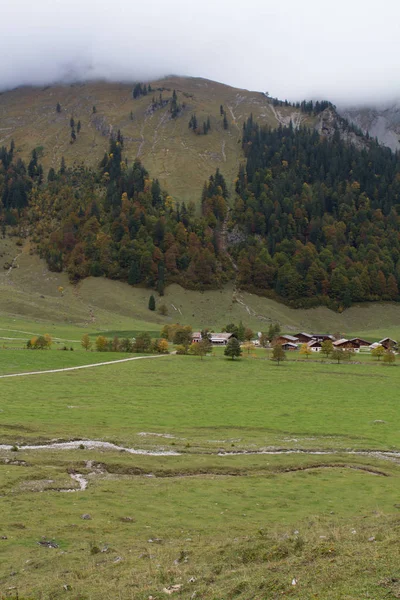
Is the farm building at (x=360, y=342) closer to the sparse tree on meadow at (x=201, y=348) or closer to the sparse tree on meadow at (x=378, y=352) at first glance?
the sparse tree on meadow at (x=378, y=352)

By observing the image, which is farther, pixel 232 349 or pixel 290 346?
pixel 290 346

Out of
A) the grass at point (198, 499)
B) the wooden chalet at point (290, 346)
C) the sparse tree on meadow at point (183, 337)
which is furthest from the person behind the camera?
the wooden chalet at point (290, 346)

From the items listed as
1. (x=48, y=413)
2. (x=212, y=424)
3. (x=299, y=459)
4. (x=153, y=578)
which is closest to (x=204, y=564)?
(x=153, y=578)

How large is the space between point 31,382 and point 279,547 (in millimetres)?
71814

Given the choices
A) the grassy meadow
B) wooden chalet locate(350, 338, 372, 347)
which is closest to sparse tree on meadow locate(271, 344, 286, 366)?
the grassy meadow

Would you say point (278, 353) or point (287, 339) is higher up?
point (278, 353)

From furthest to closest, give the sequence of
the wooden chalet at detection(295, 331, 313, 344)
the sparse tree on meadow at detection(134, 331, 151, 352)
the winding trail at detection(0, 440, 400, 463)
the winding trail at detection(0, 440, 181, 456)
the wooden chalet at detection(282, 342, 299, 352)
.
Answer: the wooden chalet at detection(295, 331, 313, 344) → the wooden chalet at detection(282, 342, 299, 352) → the sparse tree on meadow at detection(134, 331, 151, 352) → the winding trail at detection(0, 440, 400, 463) → the winding trail at detection(0, 440, 181, 456)

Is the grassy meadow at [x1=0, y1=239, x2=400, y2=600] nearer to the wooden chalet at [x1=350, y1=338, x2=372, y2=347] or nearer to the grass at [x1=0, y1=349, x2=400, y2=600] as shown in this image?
the grass at [x1=0, y1=349, x2=400, y2=600]

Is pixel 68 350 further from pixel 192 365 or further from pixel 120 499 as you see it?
pixel 120 499

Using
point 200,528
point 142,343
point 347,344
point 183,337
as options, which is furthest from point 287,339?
point 200,528

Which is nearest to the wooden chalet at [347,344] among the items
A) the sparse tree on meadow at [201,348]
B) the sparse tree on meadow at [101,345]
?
the sparse tree on meadow at [201,348]

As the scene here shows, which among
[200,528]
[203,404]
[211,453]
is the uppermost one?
[200,528]

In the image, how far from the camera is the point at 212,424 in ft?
197

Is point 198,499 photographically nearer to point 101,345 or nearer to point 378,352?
point 101,345
